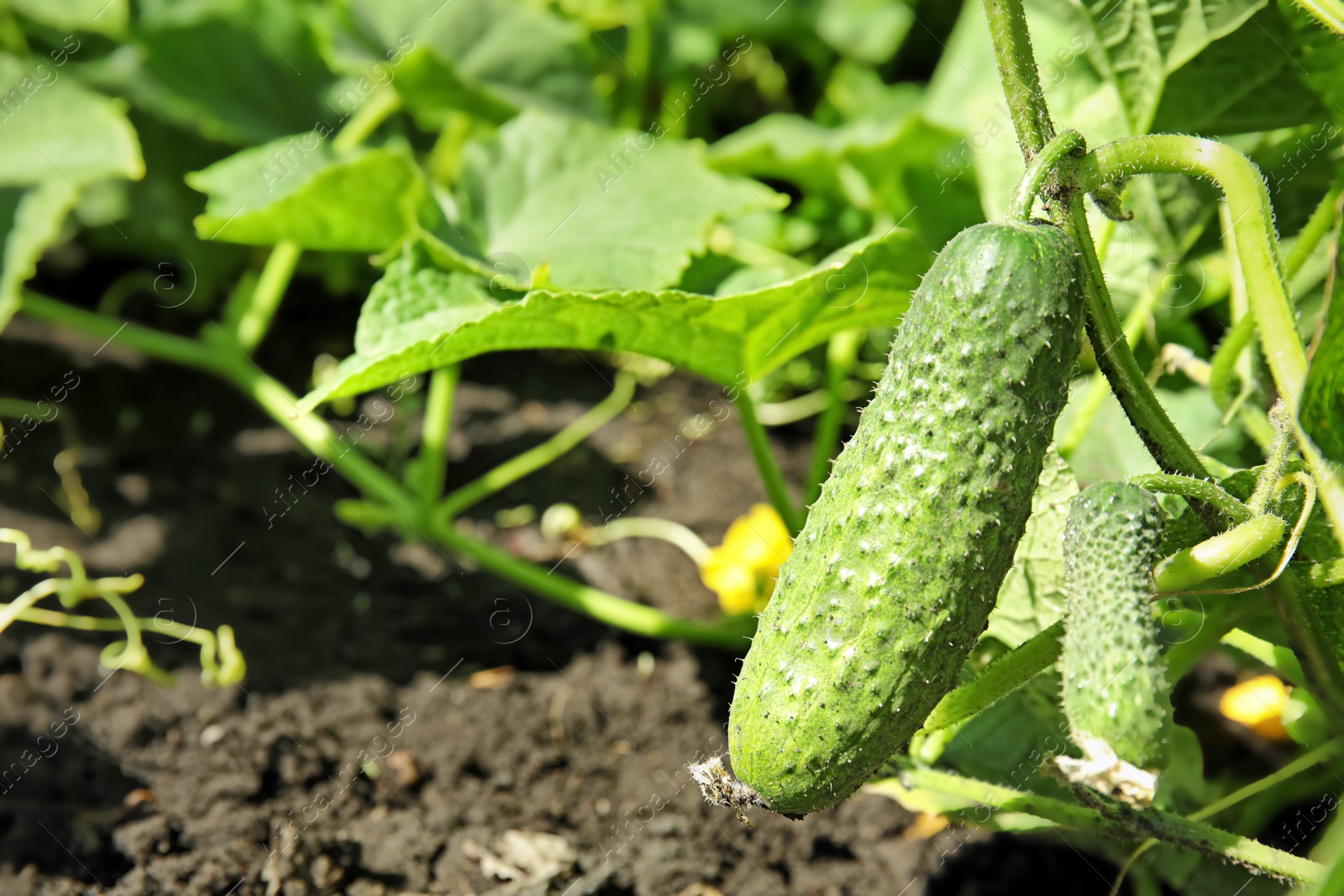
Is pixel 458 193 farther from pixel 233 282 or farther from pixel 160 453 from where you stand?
pixel 233 282

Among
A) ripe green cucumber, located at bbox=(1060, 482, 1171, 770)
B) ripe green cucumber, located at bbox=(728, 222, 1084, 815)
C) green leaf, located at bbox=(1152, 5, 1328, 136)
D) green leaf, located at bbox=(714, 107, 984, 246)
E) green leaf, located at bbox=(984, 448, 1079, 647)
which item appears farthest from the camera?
green leaf, located at bbox=(714, 107, 984, 246)

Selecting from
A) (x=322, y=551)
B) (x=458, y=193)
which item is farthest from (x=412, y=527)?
(x=458, y=193)

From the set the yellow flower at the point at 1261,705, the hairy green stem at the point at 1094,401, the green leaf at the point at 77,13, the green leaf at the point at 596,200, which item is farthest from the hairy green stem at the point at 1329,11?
the green leaf at the point at 77,13

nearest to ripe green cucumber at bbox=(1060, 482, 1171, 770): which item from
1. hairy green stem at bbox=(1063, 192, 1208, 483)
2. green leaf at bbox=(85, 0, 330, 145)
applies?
hairy green stem at bbox=(1063, 192, 1208, 483)

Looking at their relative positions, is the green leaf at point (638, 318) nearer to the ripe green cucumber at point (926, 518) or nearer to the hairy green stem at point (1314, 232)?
the ripe green cucumber at point (926, 518)

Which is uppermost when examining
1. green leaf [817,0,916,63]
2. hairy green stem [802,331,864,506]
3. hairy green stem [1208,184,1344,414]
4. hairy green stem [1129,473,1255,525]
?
green leaf [817,0,916,63]

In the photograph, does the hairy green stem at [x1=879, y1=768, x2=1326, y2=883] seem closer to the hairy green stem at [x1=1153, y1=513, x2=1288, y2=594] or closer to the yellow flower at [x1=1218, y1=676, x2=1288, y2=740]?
the hairy green stem at [x1=1153, y1=513, x2=1288, y2=594]
